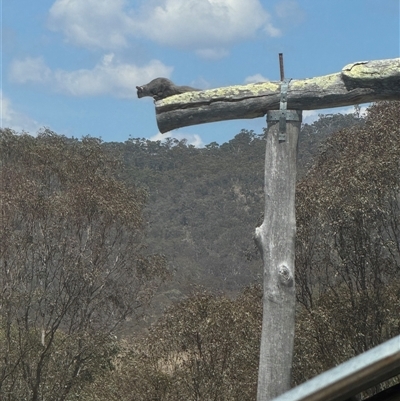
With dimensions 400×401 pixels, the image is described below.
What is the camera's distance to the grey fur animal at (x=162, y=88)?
4.18 metres

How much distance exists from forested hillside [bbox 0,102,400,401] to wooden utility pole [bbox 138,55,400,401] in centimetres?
613

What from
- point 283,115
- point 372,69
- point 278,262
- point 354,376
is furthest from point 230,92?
point 354,376

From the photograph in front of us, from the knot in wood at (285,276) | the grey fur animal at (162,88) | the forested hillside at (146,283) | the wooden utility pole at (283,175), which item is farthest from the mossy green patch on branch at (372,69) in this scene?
the forested hillside at (146,283)

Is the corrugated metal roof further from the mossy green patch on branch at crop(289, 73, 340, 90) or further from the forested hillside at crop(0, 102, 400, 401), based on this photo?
the forested hillside at crop(0, 102, 400, 401)

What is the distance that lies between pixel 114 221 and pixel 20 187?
5.89ft

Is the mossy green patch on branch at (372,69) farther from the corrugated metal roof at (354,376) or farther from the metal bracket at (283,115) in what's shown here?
the corrugated metal roof at (354,376)

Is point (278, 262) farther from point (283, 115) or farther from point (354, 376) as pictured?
point (354, 376)

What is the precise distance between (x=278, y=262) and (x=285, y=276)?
75mm

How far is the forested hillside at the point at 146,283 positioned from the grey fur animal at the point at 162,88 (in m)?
6.03

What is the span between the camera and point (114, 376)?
36.0ft

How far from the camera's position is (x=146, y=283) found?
51.4ft

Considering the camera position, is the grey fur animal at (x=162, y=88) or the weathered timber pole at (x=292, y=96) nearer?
the weathered timber pole at (x=292, y=96)

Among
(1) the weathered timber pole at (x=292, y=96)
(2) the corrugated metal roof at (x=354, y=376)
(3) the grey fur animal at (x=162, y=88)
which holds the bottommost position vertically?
(2) the corrugated metal roof at (x=354, y=376)

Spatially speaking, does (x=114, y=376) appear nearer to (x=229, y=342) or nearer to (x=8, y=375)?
(x=229, y=342)
